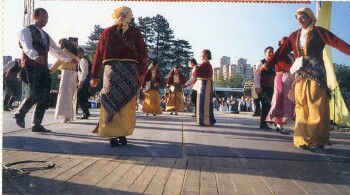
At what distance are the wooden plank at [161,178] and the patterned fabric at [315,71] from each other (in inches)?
82.7

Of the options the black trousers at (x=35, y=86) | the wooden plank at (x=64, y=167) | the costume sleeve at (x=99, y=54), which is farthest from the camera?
the black trousers at (x=35, y=86)

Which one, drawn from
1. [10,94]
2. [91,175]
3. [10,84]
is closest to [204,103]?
[91,175]

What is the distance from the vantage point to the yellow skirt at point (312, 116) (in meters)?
3.80

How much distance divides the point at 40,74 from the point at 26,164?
2.50 m

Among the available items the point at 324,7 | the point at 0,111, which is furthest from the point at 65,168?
the point at 324,7

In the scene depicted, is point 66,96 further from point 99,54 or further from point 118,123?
point 118,123

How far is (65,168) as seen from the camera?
8.29 ft

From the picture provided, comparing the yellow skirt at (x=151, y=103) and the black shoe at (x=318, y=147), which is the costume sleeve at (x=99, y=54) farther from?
the yellow skirt at (x=151, y=103)

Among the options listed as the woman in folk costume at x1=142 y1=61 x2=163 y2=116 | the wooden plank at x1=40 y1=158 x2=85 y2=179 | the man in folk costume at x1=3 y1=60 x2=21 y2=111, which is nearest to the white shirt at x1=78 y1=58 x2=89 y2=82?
the man in folk costume at x1=3 y1=60 x2=21 y2=111

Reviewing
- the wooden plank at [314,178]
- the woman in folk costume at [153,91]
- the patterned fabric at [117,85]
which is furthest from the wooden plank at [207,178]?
the woman in folk costume at [153,91]

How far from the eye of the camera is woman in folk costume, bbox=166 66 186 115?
441 inches

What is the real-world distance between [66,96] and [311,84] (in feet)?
15.6

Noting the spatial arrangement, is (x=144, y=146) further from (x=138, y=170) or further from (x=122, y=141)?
(x=138, y=170)

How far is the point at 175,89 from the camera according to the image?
11.5 m
